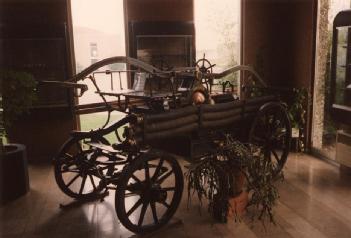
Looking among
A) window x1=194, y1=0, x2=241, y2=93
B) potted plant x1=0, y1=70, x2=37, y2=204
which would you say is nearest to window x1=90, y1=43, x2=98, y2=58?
window x1=194, y1=0, x2=241, y2=93

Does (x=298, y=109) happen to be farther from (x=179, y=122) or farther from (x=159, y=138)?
(x=159, y=138)

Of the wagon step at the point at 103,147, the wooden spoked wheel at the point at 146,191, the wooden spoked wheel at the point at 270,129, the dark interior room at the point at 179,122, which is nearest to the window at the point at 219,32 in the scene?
the dark interior room at the point at 179,122

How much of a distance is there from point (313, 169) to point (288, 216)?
4.95 feet

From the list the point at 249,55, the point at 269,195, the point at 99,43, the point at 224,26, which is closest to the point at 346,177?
the point at 269,195

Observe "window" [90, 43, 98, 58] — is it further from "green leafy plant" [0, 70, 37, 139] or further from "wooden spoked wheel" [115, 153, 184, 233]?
"wooden spoked wheel" [115, 153, 184, 233]

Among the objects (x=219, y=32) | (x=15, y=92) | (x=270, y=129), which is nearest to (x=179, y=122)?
(x=270, y=129)

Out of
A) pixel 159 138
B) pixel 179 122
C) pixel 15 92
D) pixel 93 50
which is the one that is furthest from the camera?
pixel 93 50

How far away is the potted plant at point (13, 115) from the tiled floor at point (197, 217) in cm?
16

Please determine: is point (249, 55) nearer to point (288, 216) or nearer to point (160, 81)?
point (160, 81)

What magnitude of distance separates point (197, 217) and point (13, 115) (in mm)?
2247

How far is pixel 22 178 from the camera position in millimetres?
4230

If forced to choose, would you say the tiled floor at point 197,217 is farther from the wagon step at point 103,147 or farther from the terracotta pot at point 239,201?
the wagon step at point 103,147

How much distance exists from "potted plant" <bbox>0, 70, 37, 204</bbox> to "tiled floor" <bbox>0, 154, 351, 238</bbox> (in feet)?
0.52

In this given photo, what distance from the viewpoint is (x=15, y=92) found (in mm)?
4008
